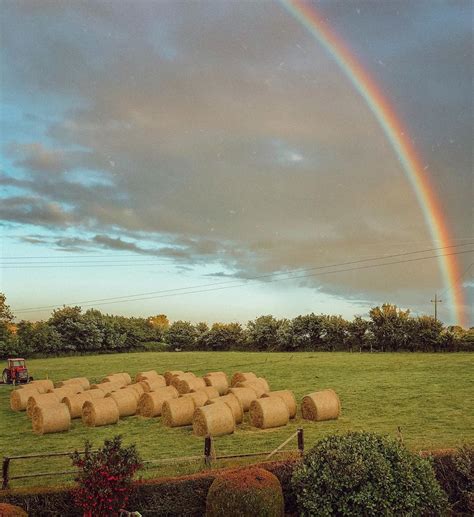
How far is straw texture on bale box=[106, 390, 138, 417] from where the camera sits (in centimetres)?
2620

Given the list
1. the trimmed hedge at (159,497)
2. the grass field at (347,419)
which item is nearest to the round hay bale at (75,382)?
the grass field at (347,419)

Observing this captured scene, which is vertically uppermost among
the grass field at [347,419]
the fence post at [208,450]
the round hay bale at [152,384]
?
the round hay bale at [152,384]

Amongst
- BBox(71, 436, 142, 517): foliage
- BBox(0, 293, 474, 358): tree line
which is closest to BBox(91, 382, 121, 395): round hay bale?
BBox(71, 436, 142, 517): foliage

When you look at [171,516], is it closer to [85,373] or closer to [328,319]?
[85,373]

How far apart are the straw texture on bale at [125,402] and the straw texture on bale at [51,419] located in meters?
2.92

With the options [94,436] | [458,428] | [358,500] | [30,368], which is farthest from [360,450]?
[30,368]

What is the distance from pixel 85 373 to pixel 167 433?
32.1 m

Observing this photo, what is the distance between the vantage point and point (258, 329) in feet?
258

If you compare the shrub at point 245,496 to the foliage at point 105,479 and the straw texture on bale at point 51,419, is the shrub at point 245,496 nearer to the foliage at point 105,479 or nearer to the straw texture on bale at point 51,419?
the foliage at point 105,479

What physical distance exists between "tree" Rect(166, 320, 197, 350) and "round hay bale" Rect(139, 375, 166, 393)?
5579 cm

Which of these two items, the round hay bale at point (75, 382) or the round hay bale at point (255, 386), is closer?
the round hay bale at point (255, 386)

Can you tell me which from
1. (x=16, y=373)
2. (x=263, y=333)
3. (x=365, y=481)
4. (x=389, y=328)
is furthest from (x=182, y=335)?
(x=365, y=481)

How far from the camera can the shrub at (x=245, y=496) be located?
10039 mm

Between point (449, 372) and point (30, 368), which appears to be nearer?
point (449, 372)
